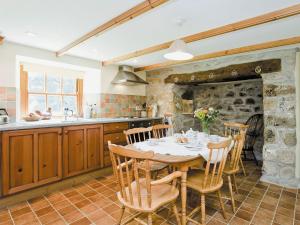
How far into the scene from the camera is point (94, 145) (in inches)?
119

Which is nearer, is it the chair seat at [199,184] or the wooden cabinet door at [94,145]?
the chair seat at [199,184]

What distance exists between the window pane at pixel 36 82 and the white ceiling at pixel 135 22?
2.02ft

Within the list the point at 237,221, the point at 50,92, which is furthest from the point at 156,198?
the point at 50,92

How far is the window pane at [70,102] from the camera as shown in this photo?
3.63m

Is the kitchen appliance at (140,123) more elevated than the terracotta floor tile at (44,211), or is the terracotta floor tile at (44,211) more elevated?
the kitchen appliance at (140,123)

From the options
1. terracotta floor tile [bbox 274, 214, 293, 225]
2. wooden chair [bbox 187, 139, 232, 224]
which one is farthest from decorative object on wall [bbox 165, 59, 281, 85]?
terracotta floor tile [bbox 274, 214, 293, 225]

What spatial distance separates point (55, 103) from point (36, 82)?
19.5 inches

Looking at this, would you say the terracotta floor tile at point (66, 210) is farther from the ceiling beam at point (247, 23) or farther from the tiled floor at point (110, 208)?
the ceiling beam at point (247, 23)

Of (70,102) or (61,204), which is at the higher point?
(70,102)

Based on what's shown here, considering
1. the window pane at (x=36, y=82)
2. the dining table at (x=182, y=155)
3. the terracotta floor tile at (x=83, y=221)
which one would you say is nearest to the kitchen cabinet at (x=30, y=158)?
the terracotta floor tile at (x=83, y=221)

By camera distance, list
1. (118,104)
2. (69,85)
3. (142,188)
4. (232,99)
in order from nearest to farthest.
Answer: (142,188)
(69,85)
(118,104)
(232,99)

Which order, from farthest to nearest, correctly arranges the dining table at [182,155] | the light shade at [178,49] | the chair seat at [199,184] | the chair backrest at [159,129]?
the chair backrest at [159,129] < the light shade at [178,49] < the chair seat at [199,184] < the dining table at [182,155]

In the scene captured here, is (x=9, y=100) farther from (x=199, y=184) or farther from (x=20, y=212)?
(x=199, y=184)

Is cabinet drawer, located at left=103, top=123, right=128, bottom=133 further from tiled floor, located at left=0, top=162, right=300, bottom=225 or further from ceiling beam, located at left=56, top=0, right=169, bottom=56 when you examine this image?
ceiling beam, located at left=56, top=0, right=169, bottom=56
